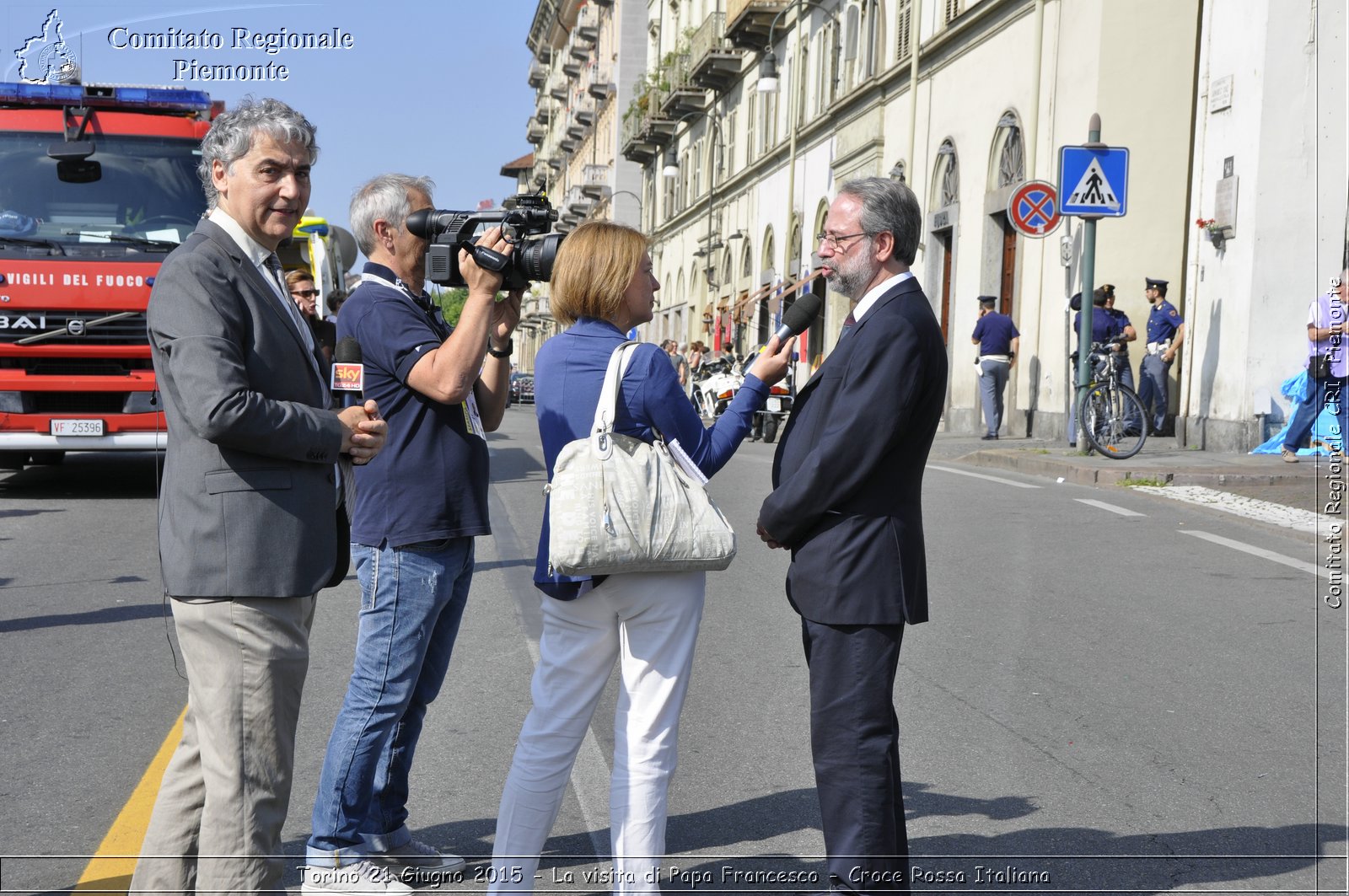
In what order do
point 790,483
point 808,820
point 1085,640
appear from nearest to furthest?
point 790,483 → point 808,820 → point 1085,640

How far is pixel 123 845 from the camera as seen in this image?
405 centimetres

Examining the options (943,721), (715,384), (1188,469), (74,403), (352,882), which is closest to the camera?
(352,882)

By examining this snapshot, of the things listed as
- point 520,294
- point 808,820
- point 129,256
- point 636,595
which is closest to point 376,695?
point 636,595

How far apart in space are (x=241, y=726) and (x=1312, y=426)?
1310 centimetres

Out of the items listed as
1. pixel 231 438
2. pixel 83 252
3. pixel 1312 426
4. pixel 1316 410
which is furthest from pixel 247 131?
pixel 1312 426

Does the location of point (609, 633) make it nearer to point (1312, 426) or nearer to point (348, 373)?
point (348, 373)

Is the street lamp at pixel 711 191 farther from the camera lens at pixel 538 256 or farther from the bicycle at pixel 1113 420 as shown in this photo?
the camera lens at pixel 538 256

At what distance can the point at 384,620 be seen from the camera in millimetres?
3744

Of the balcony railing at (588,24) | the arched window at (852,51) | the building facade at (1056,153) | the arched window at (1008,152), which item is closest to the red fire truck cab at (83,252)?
the building facade at (1056,153)

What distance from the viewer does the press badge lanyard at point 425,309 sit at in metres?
3.83

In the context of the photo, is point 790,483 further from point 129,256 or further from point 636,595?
point 129,256

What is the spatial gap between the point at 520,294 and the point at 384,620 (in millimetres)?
940

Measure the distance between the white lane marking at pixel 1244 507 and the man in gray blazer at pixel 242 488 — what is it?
334 inches

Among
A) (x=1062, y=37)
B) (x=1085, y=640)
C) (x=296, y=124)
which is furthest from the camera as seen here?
(x=1062, y=37)
